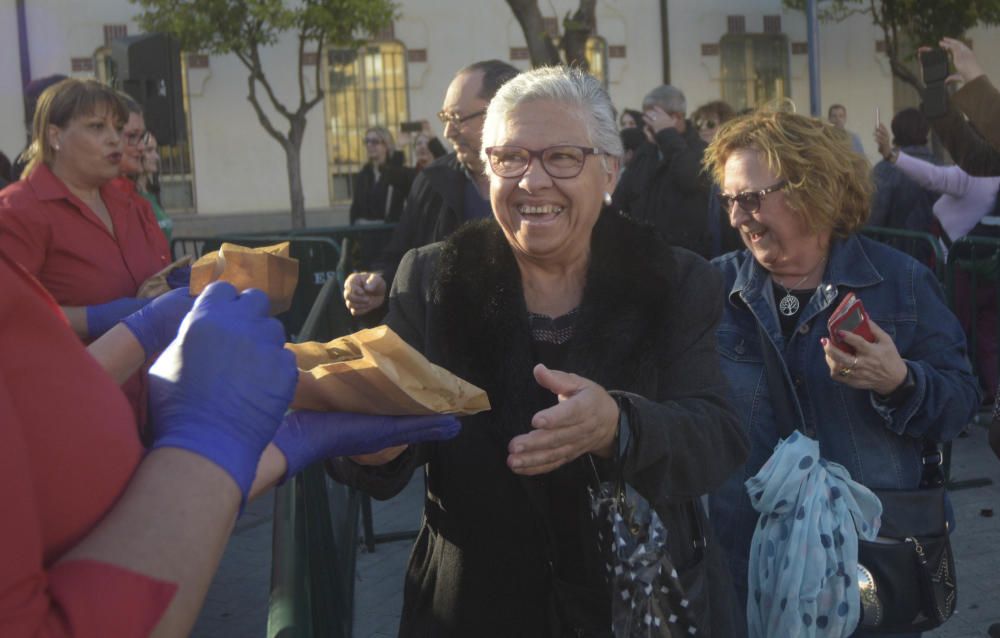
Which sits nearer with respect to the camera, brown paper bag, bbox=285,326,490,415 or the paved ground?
brown paper bag, bbox=285,326,490,415

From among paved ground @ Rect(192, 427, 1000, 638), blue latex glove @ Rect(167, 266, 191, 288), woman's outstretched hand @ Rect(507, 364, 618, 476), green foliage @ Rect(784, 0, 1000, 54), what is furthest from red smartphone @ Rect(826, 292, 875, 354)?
green foliage @ Rect(784, 0, 1000, 54)

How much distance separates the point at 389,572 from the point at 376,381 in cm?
375

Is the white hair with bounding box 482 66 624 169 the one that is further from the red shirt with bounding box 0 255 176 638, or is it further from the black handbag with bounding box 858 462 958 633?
the red shirt with bounding box 0 255 176 638

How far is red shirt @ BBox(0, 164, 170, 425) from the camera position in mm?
3773

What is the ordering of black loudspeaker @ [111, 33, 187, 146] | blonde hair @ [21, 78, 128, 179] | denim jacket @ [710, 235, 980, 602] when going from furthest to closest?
black loudspeaker @ [111, 33, 187, 146] → blonde hair @ [21, 78, 128, 179] → denim jacket @ [710, 235, 980, 602]

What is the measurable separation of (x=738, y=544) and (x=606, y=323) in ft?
3.13

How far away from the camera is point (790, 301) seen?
9.68 feet

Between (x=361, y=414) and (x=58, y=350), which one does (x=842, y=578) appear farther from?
(x=58, y=350)

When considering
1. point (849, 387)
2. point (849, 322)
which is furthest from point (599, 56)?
point (849, 322)

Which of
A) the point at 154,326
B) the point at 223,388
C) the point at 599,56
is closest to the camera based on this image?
the point at 223,388

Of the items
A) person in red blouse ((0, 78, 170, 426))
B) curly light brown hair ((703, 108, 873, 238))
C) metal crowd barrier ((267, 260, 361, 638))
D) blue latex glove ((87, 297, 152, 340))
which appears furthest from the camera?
person in red blouse ((0, 78, 170, 426))

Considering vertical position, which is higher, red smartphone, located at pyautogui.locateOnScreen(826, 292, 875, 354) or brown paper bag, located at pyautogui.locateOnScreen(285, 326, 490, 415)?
brown paper bag, located at pyautogui.locateOnScreen(285, 326, 490, 415)

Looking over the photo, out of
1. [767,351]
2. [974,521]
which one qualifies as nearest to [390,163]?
[974,521]

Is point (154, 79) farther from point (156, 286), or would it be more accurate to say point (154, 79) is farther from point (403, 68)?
point (403, 68)
